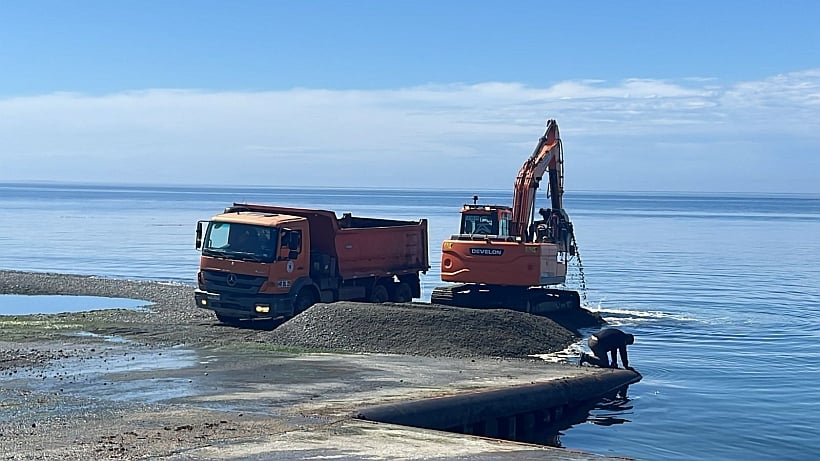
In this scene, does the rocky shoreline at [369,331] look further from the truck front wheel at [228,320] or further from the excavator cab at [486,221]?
the excavator cab at [486,221]

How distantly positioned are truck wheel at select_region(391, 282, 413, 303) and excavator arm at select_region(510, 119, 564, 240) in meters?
3.44

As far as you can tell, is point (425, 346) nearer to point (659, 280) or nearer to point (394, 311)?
point (394, 311)

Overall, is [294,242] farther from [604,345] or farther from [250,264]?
[604,345]

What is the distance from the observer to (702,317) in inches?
1383

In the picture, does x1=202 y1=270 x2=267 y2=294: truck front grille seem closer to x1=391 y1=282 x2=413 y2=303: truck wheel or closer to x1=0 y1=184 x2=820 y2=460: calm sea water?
x1=391 y1=282 x2=413 y2=303: truck wheel

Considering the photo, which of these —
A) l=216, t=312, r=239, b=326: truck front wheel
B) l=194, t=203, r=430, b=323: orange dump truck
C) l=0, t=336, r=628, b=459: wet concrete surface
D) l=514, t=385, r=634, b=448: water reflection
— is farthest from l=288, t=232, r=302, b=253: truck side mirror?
l=514, t=385, r=634, b=448: water reflection

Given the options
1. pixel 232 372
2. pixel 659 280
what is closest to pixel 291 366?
pixel 232 372

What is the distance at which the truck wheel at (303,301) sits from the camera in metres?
27.0

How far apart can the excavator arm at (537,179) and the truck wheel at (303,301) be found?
7.21 meters

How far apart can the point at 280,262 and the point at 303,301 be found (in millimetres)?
1374

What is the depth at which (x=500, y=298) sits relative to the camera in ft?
99.2

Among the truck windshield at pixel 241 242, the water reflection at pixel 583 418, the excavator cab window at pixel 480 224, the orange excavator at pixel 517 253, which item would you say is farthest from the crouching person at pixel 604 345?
the excavator cab window at pixel 480 224

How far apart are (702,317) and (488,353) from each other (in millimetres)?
14080

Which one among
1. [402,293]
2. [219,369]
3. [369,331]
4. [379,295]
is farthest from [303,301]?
[219,369]
